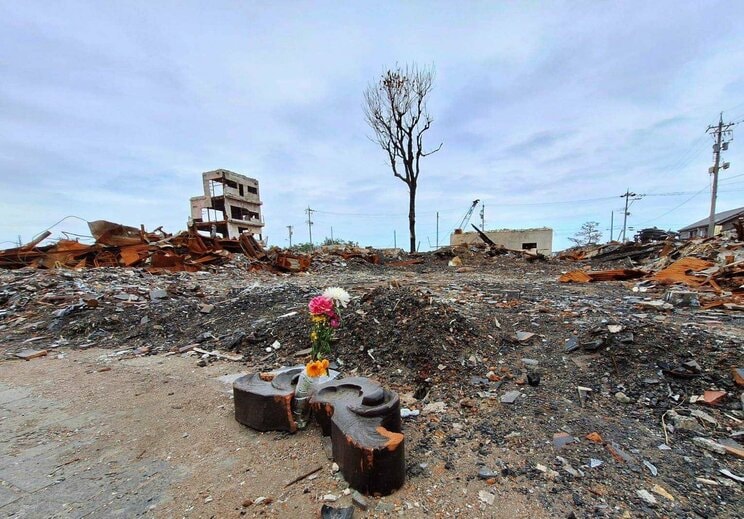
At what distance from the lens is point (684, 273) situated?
531cm

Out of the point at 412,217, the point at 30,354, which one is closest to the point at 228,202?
the point at 412,217

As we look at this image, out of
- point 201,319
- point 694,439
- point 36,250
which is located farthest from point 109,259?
point 694,439

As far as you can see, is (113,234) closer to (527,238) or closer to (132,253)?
(132,253)

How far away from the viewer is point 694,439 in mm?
1653

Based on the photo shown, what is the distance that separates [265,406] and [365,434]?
0.71 m

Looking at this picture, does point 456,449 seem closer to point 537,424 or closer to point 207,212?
point 537,424

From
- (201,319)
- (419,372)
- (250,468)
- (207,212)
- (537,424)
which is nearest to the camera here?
(250,468)

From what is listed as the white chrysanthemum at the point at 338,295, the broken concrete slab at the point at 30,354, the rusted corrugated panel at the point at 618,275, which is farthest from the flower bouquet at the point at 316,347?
the rusted corrugated panel at the point at 618,275

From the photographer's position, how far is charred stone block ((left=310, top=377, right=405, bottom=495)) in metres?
1.35

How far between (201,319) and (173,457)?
292cm

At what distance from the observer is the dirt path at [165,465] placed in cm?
133

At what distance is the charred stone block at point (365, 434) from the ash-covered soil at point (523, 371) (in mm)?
140

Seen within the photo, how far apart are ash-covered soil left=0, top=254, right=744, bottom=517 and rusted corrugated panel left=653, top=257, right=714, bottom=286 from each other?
488mm

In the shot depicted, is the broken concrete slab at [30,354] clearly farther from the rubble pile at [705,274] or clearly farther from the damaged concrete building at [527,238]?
the damaged concrete building at [527,238]
